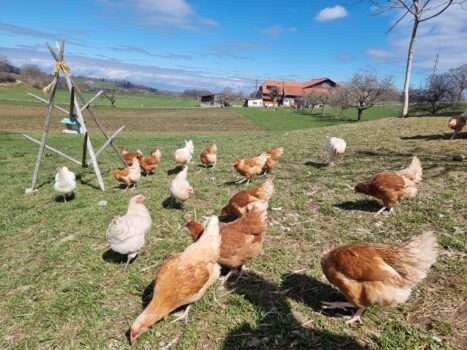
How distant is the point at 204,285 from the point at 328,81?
365ft

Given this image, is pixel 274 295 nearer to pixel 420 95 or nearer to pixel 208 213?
pixel 208 213

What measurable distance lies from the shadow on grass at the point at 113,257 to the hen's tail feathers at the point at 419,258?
13.7 ft

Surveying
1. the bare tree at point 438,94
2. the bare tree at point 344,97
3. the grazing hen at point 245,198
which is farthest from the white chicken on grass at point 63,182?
the bare tree at point 344,97

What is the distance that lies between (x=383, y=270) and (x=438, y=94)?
40.7 m

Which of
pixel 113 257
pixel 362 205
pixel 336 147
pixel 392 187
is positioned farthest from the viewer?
pixel 336 147

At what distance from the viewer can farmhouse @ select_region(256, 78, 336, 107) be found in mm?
104812

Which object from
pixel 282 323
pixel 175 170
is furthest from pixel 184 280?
pixel 175 170

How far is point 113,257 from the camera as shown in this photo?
5211mm

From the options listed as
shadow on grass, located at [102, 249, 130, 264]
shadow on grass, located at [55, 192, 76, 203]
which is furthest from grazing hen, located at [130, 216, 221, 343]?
shadow on grass, located at [55, 192, 76, 203]

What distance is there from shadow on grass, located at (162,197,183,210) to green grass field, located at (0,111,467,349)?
0.15 metres

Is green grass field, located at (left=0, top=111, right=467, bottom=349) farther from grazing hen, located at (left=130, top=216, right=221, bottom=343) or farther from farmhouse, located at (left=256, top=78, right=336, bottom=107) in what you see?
farmhouse, located at (left=256, top=78, right=336, bottom=107)

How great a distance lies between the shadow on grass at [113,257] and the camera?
509 centimetres

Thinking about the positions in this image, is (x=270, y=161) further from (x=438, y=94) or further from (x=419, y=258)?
(x=438, y=94)

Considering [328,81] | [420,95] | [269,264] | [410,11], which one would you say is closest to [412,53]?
[410,11]
